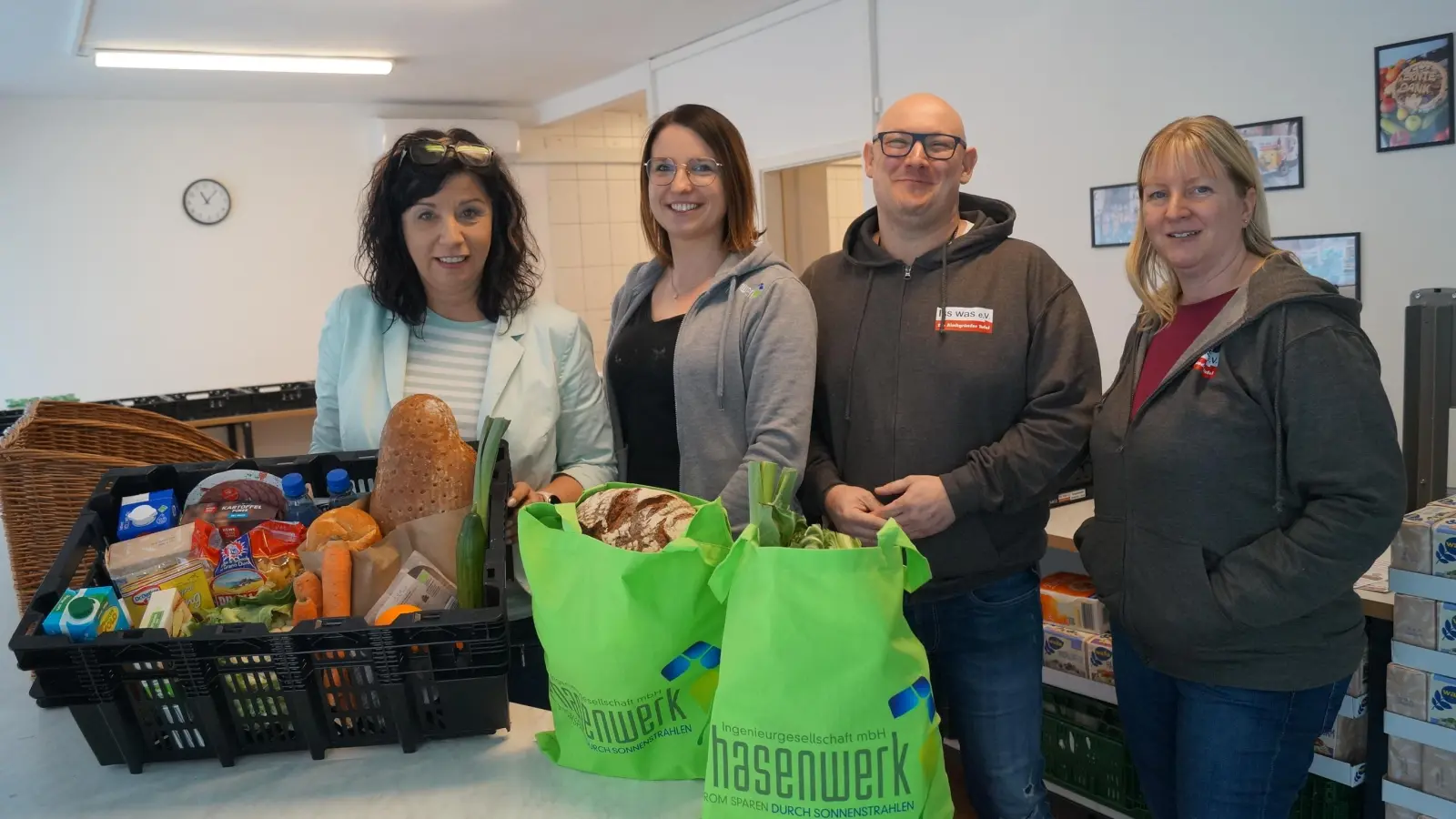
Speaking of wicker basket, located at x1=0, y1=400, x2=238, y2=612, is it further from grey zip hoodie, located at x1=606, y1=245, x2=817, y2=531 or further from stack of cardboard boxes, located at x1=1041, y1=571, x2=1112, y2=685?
stack of cardboard boxes, located at x1=1041, y1=571, x2=1112, y2=685

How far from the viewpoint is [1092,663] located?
2289 mm

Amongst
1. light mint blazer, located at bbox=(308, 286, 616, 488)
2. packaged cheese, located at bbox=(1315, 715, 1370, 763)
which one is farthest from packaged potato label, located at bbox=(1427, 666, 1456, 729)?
light mint blazer, located at bbox=(308, 286, 616, 488)

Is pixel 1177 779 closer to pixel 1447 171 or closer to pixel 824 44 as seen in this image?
pixel 1447 171

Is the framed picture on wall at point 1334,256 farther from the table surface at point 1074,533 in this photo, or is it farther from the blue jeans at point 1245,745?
the blue jeans at point 1245,745

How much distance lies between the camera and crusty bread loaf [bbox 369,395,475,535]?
125 cm

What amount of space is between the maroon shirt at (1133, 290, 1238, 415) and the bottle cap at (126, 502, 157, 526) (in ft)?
4.71

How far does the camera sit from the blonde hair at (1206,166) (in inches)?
56.9

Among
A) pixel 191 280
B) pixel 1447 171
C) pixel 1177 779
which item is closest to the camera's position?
pixel 1177 779

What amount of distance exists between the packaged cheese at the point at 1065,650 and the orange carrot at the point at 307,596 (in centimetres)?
174

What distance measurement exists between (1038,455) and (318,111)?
7.11 m

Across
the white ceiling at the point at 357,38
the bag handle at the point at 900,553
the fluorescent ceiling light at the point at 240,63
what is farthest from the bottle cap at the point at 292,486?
the fluorescent ceiling light at the point at 240,63

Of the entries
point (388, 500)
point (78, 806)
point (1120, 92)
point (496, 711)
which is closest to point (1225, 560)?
point (496, 711)

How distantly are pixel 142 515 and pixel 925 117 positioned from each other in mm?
1305

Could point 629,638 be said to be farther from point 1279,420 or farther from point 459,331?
point 1279,420
